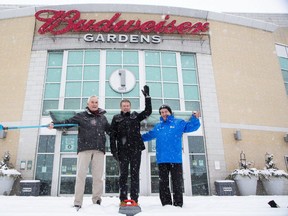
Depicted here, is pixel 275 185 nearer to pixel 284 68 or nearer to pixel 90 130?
pixel 284 68

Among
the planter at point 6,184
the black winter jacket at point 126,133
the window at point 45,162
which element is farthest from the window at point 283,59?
the planter at point 6,184

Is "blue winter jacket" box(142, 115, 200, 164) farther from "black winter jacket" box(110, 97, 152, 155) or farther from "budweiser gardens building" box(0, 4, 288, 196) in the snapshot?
"budweiser gardens building" box(0, 4, 288, 196)

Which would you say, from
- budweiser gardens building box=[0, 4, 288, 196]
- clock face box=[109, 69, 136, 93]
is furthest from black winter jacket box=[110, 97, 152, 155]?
clock face box=[109, 69, 136, 93]

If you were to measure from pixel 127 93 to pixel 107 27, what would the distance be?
4.00m

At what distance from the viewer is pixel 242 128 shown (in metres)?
12.4

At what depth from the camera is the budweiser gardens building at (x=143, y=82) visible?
11156 millimetres

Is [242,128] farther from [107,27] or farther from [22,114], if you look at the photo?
[22,114]

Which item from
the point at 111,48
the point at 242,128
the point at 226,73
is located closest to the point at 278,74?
the point at 226,73

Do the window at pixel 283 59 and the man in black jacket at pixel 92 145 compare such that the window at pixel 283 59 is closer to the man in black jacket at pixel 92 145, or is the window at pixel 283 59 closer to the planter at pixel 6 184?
the man in black jacket at pixel 92 145

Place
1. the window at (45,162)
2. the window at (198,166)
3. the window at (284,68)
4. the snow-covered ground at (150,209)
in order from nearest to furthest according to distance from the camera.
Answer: the snow-covered ground at (150,209)
the window at (45,162)
the window at (198,166)
the window at (284,68)

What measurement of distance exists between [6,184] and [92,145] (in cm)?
810

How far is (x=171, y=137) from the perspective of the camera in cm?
409

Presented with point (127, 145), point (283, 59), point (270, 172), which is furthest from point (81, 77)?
point (283, 59)

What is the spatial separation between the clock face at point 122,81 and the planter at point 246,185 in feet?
22.9
